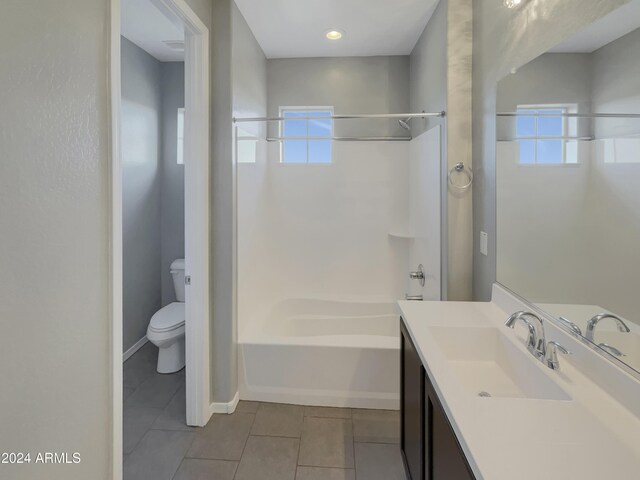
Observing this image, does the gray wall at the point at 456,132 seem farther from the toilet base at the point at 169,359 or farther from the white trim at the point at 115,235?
the toilet base at the point at 169,359

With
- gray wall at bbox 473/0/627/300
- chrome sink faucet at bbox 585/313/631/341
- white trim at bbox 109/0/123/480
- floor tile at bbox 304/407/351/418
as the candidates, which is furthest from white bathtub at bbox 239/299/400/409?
chrome sink faucet at bbox 585/313/631/341

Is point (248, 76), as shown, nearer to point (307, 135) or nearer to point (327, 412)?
point (307, 135)

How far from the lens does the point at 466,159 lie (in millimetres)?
2033

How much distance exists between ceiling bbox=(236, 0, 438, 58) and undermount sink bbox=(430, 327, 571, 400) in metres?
2.04

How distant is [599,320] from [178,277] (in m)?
2.98

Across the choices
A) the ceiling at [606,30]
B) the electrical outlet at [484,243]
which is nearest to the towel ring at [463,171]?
the electrical outlet at [484,243]

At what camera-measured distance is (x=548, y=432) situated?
2.64 feet

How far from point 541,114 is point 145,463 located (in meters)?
2.45

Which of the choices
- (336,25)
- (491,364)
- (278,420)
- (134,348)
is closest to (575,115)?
(491,364)

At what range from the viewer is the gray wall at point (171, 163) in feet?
10.8

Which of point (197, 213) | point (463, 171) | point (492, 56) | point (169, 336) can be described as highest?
point (492, 56)

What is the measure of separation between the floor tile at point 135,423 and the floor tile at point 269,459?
636 millimetres

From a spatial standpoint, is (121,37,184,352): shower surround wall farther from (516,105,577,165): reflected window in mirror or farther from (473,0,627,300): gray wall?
(516,105,577,165): reflected window in mirror

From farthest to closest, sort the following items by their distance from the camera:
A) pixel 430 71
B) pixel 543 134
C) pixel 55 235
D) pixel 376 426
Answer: pixel 430 71
pixel 376 426
pixel 543 134
pixel 55 235
